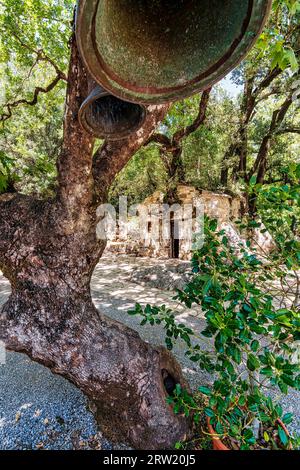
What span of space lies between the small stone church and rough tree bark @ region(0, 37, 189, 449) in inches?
272

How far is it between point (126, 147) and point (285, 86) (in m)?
7.68

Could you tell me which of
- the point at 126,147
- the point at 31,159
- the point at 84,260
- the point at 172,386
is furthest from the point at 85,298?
the point at 31,159

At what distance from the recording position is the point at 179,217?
9.65 metres

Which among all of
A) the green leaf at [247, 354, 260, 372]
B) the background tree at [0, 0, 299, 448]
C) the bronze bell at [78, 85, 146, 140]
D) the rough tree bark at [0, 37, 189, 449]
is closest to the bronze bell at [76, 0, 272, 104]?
the bronze bell at [78, 85, 146, 140]

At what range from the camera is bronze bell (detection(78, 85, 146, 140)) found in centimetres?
110

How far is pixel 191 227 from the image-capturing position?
9352 millimetres

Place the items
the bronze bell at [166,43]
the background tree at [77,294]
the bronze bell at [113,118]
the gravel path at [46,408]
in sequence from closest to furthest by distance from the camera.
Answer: the bronze bell at [166,43]
the bronze bell at [113,118]
the background tree at [77,294]
the gravel path at [46,408]

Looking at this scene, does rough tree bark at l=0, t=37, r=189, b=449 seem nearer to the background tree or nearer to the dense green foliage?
the background tree

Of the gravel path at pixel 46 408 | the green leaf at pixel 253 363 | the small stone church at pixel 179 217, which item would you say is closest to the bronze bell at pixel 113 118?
the green leaf at pixel 253 363

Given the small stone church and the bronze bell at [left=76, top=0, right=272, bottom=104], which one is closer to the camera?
the bronze bell at [left=76, top=0, right=272, bottom=104]

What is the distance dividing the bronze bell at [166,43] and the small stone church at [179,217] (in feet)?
24.8

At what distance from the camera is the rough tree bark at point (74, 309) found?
158 centimetres

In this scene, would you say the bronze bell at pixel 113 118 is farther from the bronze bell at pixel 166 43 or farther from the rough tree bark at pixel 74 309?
the rough tree bark at pixel 74 309

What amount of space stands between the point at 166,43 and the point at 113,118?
39 cm
